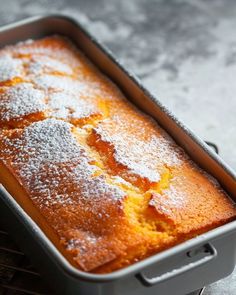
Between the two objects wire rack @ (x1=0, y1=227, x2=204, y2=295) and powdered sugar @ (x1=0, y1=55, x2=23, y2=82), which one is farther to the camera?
powdered sugar @ (x1=0, y1=55, x2=23, y2=82)

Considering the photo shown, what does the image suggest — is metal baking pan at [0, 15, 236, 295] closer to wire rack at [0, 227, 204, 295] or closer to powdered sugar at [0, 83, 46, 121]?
wire rack at [0, 227, 204, 295]

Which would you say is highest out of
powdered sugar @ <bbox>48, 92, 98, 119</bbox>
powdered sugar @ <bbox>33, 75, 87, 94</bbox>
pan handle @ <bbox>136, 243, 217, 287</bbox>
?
powdered sugar @ <bbox>33, 75, 87, 94</bbox>

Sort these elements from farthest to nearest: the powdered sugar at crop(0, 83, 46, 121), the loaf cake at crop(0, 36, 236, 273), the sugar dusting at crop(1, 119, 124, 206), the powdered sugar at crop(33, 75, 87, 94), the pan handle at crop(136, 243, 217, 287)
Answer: the powdered sugar at crop(33, 75, 87, 94), the powdered sugar at crop(0, 83, 46, 121), the sugar dusting at crop(1, 119, 124, 206), the loaf cake at crop(0, 36, 236, 273), the pan handle at crop(136, 243, 217, 287)

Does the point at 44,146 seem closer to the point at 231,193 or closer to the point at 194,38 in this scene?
the point at 231,193

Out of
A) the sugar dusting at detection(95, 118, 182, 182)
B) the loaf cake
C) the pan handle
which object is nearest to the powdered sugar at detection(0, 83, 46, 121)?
the loaf cake

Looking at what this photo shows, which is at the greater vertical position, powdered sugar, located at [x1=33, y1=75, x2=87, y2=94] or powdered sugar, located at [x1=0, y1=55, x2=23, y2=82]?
powdered sugar, located at [x1=0, y1=55, x2=23, y2=82]

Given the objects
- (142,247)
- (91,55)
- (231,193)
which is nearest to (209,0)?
(91,55)
